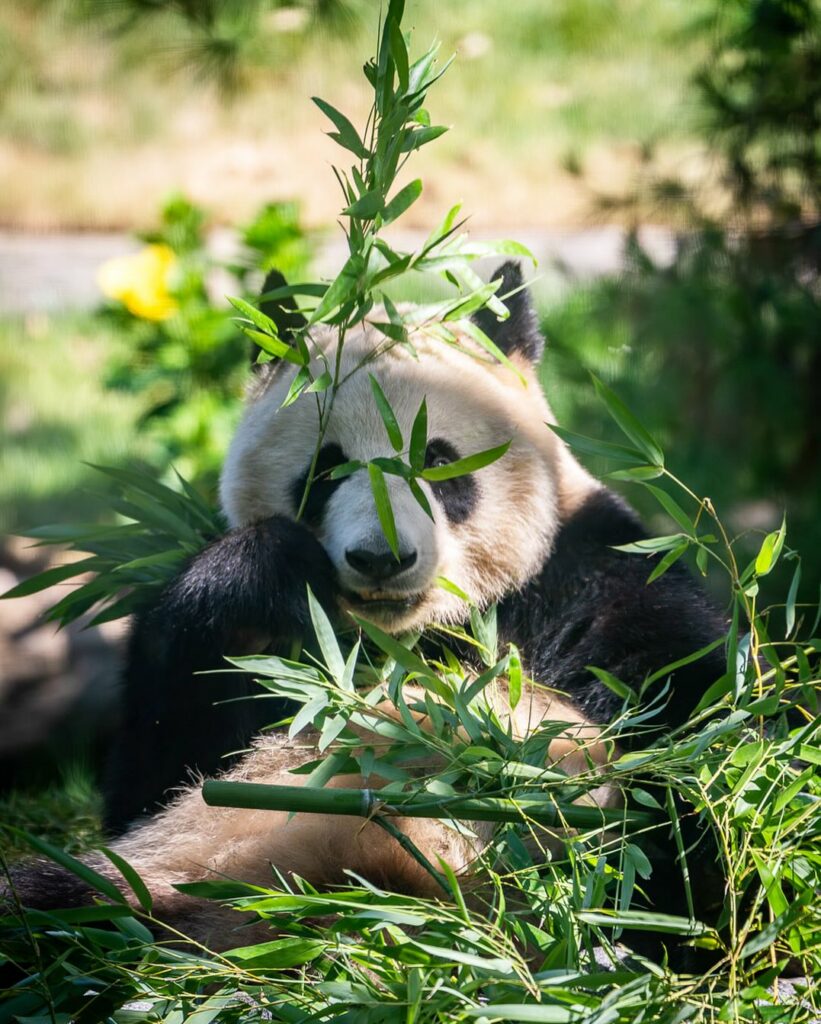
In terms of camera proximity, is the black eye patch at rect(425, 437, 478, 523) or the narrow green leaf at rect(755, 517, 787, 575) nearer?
the narrow green leaf at rect(755, 517, 787, 575)

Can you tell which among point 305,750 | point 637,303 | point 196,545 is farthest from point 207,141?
point 305,750

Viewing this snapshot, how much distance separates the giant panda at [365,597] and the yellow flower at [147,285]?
225 centimetres

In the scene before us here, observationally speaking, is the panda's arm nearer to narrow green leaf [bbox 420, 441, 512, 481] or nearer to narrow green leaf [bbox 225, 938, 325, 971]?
narrow green leaf [bbox 420, 441, 512, 481]

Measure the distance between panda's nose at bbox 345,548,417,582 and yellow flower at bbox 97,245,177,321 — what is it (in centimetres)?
281

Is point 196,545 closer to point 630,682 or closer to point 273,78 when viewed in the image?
point 630,682

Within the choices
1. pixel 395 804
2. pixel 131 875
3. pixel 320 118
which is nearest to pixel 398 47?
pixel 395 804

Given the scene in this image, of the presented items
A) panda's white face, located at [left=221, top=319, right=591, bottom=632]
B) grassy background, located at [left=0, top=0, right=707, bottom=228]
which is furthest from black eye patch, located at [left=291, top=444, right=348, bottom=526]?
grassy background, located at [left=0, top=0, right=707, bottom=228]

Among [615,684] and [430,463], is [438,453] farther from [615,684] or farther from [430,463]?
[615,684]

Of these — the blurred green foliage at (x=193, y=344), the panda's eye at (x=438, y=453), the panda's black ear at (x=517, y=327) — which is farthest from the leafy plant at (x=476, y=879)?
the blurred green foliage at (x=193, y=344)

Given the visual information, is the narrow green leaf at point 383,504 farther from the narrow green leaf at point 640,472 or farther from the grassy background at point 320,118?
the grassy background at point 320,118

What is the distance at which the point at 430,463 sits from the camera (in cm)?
207

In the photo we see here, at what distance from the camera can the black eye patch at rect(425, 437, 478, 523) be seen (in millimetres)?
2078

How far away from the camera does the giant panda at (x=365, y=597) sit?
1.80 meters

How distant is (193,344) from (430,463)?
Result: 2.49 metres
